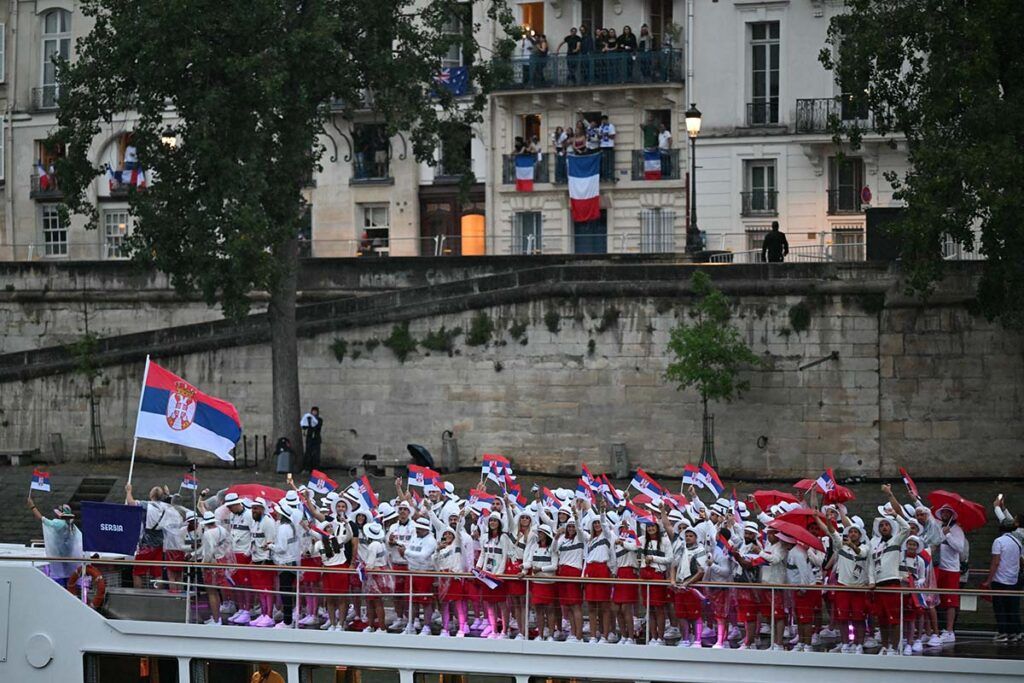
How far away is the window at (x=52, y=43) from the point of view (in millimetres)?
49469

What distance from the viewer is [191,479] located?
21.9 meters

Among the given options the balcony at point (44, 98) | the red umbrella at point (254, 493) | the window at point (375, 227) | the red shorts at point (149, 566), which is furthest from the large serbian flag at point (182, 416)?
the balcony at point (44, 98)

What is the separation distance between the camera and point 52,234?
4947 centimetres

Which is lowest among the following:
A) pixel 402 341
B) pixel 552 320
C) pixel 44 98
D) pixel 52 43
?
pixel 402 341

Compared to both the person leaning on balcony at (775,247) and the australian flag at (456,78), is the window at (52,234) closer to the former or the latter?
the australian flag at (456,78)

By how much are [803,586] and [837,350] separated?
17708 millimetres

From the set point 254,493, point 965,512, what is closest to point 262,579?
point 254,493

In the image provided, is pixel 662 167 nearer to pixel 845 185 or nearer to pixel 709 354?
pixel 845 185

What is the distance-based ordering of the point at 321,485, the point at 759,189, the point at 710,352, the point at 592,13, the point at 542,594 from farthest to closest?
the point at 592,13 < the point at 759,189 < the point at 710,352 < the point at 321,485 < the point at 542,594

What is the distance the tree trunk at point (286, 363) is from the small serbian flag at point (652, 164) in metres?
10.9

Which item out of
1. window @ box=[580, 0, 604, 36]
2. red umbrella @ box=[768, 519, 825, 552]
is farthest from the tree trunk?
red umbrella @ box=[768, 519, 825, 552]

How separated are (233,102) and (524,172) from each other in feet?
40.4

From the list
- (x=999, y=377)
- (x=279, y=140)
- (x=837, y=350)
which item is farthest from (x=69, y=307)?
(x=999, y=377)

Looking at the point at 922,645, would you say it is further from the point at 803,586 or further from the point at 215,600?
the point at 215,600
